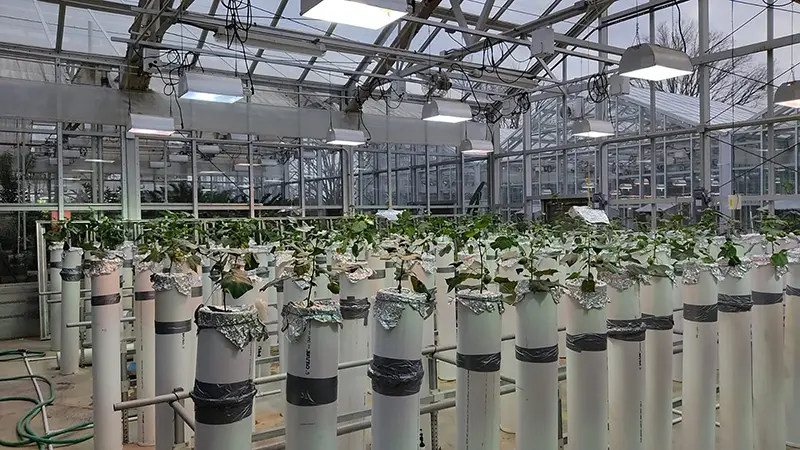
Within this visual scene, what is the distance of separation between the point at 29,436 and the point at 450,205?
7.89 metres

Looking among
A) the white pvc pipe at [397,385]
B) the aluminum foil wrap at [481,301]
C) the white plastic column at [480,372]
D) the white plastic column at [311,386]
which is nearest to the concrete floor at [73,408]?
the white plastic column at [480,372]

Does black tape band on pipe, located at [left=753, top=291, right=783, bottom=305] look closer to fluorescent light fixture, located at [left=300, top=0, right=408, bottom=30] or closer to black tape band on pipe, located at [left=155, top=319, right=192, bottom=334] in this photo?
fluorescent light fixture, located at [left=300, top=0, right=408, bottom=30]

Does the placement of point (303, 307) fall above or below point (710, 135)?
below

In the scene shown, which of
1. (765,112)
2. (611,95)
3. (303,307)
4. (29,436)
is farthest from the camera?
(611,95)

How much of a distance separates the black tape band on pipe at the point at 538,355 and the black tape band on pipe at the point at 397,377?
0.36 metres

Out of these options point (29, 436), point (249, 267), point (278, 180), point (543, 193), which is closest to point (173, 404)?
point (249, 267)

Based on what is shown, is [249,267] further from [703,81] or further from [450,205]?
[450,205]

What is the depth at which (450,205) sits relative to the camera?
10.5 m

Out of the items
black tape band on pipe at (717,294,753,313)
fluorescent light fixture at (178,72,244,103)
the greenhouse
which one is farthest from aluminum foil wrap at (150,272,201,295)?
fluorescent light fixture at (178,72,244,103)

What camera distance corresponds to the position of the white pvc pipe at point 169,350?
1979 millimetres

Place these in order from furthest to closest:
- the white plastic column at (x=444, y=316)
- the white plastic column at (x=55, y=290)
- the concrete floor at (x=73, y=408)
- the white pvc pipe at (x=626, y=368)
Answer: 1. the white plastic column at (x=55, y=290)
2. the white plastic column at (x=444, y=316)
3. the concrete floor at (x=73, y=408)
4. the white pvc pipe at (x=626, y=368)

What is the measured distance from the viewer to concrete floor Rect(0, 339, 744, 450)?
318 centimetres

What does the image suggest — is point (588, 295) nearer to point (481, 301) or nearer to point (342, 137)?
point (481, 301)

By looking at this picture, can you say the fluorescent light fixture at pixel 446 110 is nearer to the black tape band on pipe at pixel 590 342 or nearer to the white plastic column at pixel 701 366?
the white plastic column at pixel 701 366
